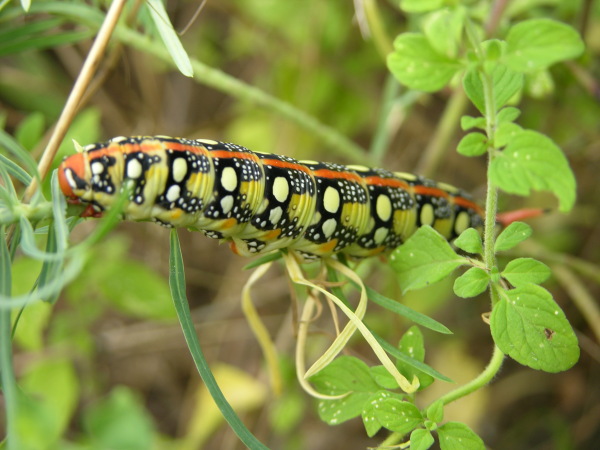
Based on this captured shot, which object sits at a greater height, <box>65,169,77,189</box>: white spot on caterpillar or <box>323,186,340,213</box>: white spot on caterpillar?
<box>65,169,77,189</box>: white spot on caterpillar

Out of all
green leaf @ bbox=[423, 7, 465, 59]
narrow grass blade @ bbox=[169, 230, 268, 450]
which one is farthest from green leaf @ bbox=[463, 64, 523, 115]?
narrow grass blade @ bbox=[169, 230, 268, 450]

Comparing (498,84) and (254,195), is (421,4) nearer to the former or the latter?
(498,84)

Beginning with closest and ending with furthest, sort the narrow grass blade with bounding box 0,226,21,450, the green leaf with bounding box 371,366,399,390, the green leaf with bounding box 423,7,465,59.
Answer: the narrow grass blade with bounding box 0,226,21,450, the green leaf with bounding box 423,7,465,59, the green leaf with bounding box 371,366,399,390

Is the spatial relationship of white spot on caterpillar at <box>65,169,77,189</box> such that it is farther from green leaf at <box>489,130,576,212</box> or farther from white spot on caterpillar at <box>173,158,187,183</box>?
green leaf at <box>489,130,576,212</box>

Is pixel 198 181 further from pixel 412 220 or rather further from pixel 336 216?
pixel 412 220

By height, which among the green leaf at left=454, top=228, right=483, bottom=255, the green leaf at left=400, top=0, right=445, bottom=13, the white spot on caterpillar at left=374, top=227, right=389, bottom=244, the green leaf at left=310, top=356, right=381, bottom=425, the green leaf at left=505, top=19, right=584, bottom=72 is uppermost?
the green leaf at left=400, top=0, right=445, bottom=13

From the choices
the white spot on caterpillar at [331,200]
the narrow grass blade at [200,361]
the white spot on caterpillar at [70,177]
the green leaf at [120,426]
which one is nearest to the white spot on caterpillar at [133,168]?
the white spot on caterpillar at [70,177]

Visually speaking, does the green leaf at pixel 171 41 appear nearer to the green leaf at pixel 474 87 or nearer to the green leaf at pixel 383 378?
the green leaf at pixel 474 87

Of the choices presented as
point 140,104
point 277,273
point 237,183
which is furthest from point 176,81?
point 237,183
